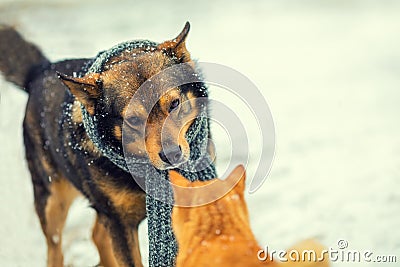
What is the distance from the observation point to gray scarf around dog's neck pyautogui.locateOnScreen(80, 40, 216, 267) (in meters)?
2.45

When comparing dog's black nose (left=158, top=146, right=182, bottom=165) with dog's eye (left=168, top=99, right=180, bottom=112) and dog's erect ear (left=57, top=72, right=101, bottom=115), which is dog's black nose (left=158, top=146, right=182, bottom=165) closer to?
dog's eye (left=168, top=99, right=180, bottom=112)

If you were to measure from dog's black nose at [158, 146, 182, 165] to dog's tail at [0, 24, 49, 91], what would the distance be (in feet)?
4.80

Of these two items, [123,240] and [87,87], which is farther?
[123,240]

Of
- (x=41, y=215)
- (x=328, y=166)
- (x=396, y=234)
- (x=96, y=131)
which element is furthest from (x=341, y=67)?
(x=96, y=131)

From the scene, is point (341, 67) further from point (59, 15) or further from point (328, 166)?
point (59, 15)

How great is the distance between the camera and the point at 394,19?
27.8 ft

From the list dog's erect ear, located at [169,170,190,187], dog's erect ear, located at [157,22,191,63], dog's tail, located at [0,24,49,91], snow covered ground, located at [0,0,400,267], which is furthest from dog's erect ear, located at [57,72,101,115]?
dog's tail, located at [0,24,49,91]

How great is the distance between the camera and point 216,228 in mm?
1966

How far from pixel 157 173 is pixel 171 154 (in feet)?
0.60

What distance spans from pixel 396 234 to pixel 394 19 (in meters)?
5.47

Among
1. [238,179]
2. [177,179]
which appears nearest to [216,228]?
[238,179]

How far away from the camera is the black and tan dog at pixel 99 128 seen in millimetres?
2387

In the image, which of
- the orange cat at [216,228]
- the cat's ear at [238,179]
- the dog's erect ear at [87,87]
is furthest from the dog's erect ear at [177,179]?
the dog's erect ear at [87,87]

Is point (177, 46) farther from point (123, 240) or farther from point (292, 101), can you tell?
point (292, 101)
